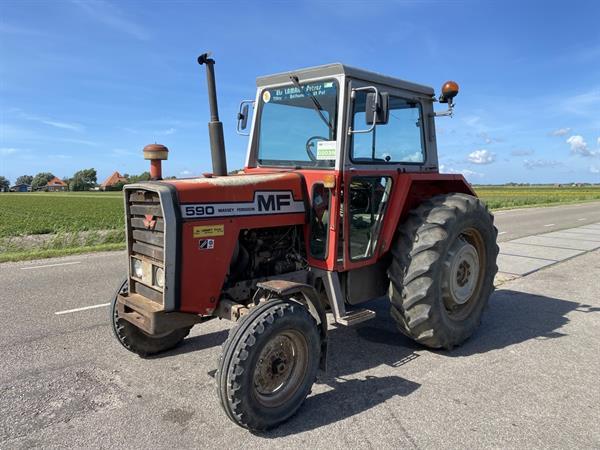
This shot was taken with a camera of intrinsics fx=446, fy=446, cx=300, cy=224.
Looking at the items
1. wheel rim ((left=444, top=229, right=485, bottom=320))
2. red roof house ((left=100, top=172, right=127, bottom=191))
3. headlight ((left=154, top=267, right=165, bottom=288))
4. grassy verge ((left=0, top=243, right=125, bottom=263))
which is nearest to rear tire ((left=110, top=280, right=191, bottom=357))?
headlight ((left=154, top=267, right=165, bottom=288))

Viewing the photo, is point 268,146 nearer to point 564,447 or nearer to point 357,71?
point 357,71

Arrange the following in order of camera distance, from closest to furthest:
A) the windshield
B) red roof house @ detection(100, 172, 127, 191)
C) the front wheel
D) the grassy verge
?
the front wheel
the windshield
the grassy verge
red roof house @ detection(100, 172, 127, 191)

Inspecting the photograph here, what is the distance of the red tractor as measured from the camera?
311 cm

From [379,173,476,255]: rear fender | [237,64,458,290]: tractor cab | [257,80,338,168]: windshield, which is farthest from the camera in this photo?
[379,173,476,255]: rear fender

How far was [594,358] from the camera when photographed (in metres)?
4.09

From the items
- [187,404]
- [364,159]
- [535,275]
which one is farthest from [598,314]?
[187,404]

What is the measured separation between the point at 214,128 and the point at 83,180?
10500 centimetres

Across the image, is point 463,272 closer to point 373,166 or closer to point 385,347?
point 385,347

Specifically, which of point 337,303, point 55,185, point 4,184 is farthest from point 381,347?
point 55,185

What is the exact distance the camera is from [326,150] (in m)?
3.81

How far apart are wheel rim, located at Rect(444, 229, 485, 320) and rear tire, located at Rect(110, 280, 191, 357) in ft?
8.67

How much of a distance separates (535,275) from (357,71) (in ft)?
17.8

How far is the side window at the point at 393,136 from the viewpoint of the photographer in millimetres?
3928

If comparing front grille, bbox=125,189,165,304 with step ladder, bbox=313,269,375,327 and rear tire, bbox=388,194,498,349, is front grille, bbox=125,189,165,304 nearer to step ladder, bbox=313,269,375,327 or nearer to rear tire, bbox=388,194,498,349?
step ladder, bbox=313,269,375,327
